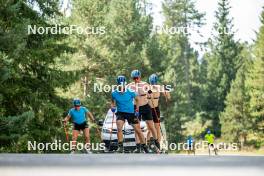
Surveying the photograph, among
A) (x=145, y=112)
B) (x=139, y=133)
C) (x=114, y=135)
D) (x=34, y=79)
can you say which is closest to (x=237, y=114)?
(x=34, y=79)

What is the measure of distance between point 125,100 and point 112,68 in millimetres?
23567

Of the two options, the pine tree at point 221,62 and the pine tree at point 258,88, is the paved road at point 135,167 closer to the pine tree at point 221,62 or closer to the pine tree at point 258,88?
the pine tree at point 258,88

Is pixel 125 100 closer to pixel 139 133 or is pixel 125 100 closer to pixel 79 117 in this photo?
pixel 139 133

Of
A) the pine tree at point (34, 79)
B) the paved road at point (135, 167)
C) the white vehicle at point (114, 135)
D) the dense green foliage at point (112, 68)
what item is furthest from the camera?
the dense green foliage at point (112, 68)

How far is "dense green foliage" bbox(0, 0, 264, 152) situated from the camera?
→ 19359 millimetres

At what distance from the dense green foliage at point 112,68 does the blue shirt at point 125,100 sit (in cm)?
384

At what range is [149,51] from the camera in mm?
42094

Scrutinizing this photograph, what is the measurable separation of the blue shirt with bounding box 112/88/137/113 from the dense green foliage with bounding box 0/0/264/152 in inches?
151

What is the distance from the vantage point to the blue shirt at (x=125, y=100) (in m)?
13.0

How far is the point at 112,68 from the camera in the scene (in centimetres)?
3656

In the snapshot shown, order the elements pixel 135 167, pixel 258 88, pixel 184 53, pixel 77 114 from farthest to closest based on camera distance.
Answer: pixel 184 53 → pixel 258 88 → pixel 77 114 → pixel 135 167

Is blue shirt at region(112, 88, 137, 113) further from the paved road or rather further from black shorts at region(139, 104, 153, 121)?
the paved road

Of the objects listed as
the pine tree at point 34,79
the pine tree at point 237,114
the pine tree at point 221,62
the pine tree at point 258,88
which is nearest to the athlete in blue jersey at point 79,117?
the pine tree at point 34,79

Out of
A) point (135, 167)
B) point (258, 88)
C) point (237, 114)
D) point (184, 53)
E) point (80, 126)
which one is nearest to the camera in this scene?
point (135, 167)
